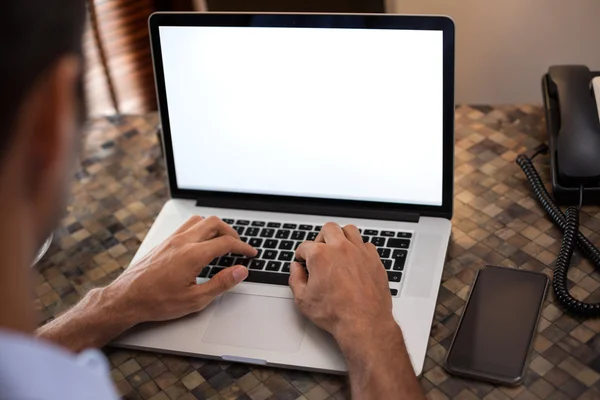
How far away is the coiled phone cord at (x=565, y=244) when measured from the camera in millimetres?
1005

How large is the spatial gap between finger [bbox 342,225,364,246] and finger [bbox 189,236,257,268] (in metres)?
0.14

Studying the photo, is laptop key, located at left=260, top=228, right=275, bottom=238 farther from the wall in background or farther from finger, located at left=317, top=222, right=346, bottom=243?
the wall in background

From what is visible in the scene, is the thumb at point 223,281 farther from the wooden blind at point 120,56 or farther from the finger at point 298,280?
the wooden blind at point 120,56

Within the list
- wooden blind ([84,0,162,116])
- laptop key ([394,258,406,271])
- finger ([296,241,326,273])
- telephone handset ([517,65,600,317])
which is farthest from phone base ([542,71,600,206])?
wooden blind ([84,0,162,116])

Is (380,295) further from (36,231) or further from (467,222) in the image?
(36,231)

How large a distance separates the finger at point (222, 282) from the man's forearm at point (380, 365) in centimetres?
19

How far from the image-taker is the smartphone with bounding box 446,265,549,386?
0.94 meters

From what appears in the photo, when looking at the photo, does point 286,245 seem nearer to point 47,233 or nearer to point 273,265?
point 273,265

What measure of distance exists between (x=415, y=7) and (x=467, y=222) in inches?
18.6

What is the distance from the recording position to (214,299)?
1.08 m

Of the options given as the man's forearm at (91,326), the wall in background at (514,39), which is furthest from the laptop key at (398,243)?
the wall in background at (514,39)

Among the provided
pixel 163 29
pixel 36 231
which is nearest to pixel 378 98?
pixel 163 29

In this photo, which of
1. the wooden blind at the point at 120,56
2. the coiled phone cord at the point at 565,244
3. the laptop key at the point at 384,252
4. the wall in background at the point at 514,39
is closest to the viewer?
the coiled phone cord at the point at 565,244

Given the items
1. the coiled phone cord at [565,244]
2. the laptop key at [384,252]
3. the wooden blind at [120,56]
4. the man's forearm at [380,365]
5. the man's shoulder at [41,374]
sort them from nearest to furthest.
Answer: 1. the man's shoulder at [41,374]
2. the man's forearm at [380,365]
3. the coiled phone cord at [565,244]
4. the laptop key at [384,252]
5. the wooden blind at [120,56]
